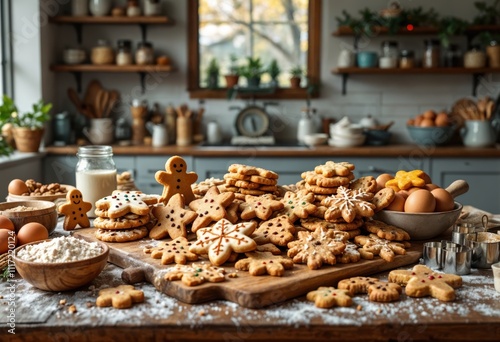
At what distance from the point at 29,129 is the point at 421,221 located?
10.6ft

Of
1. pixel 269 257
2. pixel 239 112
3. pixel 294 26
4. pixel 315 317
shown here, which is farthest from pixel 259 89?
pixel 315 317

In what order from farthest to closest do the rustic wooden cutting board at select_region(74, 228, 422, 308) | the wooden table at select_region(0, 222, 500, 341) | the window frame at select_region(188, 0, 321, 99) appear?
the window frame at select_region(188, 0, 321, 99) < the rustic wooden cutting board at select_region(74, 228, 422, 308) < the wooden table at select_region(0, 222, 500, 341)

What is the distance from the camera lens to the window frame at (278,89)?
498 cm

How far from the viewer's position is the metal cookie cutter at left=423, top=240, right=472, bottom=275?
1614 mm

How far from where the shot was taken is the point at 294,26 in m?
5.07

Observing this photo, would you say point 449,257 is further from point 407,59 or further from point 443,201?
point 407,59

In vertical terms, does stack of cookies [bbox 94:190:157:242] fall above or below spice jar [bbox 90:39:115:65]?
below

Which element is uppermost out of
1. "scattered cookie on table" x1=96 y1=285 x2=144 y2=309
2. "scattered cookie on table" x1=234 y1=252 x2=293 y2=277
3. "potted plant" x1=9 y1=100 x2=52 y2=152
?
"potted plant" x1=9 y1=100 x2=52 y2=152

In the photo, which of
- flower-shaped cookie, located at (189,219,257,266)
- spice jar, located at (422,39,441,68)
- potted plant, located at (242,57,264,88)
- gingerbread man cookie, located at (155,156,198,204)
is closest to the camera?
flower-shaped cookie, located at (189,219,257,266)

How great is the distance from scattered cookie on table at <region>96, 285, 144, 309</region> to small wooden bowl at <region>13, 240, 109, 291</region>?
0.20ft

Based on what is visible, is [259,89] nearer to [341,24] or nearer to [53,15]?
[341,24]

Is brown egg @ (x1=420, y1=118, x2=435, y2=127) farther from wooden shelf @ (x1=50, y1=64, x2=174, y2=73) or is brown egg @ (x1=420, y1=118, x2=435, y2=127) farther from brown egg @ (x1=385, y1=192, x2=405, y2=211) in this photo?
brown egg @ (x1=385, y1=192, x2=405, y2=211)

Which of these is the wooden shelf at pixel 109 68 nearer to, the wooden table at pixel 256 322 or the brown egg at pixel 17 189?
the brown egg at pixel 17 189

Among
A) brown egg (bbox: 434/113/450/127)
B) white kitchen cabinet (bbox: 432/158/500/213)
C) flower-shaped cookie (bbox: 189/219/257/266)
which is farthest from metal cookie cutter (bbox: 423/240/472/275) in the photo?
brown egg (bbox: 434/113/450/127)
